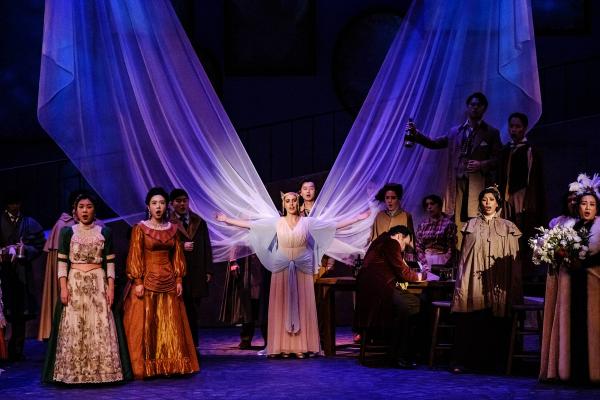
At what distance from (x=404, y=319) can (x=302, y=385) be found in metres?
1.30

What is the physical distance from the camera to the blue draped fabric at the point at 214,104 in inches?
277

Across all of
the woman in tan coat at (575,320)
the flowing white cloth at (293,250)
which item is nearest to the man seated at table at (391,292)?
the flowing white cloth at (293,250)

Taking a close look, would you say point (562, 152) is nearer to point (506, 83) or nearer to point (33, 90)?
point (506, 83)

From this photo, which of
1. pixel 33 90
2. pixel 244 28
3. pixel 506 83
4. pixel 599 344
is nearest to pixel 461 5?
pixel 506 83

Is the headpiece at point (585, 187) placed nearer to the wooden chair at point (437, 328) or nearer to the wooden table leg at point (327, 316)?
the wooden chair at point (437, 328)

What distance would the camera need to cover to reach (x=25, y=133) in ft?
38.3

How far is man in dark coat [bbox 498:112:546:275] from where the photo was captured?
8.20m

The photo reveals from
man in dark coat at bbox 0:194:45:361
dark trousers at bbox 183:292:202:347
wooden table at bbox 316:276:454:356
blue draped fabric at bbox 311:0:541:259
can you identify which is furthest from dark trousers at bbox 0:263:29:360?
blue draped fabric at bbox 311:0:541:259

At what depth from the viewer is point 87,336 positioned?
6918 mm

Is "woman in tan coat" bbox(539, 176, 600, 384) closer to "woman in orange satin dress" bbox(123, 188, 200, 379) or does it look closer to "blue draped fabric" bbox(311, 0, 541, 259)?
"blue draped fabric" bbox(311, 0, 541, 259)

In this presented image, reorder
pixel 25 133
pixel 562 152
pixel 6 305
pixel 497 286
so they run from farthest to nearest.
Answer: pixel 25 133 → pixel 562 152 → pixel 6 305 → pixel 497 286

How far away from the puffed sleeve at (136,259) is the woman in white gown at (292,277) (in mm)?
1152

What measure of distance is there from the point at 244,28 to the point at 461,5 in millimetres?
4818

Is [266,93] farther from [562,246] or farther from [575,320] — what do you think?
[575,320]
